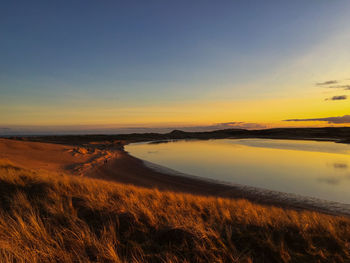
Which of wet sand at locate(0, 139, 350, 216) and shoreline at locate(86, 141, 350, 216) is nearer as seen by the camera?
shoreline at locate(86, 141, 350, 216)

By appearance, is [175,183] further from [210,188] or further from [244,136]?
[244,136]

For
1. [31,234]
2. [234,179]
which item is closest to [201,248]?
[31,234]

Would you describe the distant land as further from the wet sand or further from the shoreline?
the shoreline

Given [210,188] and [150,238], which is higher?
[150,238]

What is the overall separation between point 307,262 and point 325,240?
120 centimetres

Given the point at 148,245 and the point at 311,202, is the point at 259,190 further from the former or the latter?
the point at 148,245

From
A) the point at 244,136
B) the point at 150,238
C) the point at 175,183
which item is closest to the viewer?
the point at 150,238

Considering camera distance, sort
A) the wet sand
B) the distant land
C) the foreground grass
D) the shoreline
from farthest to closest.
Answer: the distant land < the wet sand < the shoreline < the foreground grass

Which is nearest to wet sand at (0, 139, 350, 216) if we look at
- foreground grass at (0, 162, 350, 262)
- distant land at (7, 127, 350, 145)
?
foreground grass at (0, 162, 350, 262)

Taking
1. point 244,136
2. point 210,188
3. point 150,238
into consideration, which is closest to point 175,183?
point 210,188

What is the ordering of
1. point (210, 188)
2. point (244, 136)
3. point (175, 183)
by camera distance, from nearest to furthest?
1. point (210, 188)
2. point (175, 183)
3. point (244, 136)

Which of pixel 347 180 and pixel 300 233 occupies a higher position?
pixel 300 233

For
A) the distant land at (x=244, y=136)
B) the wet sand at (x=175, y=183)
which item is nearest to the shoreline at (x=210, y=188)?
the wet sand at (x=175, y=183)

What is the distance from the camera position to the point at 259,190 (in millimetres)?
12438
